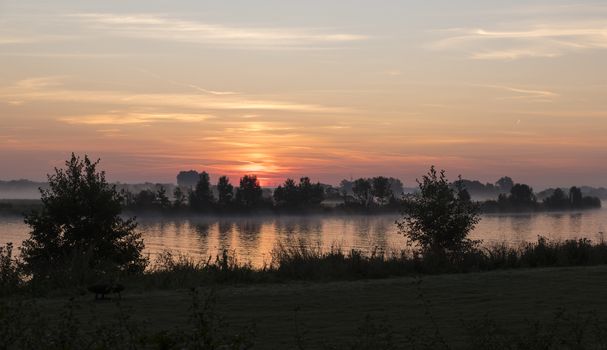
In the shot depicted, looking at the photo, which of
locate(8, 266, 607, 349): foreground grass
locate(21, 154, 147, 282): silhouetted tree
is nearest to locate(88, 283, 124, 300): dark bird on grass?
locate(8, 266, 607, 349): foreground grass

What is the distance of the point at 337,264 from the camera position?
64.0 ft

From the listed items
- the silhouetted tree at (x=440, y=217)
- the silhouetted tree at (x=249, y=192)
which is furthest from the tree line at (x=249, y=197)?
the silhouetted tree at (x=440, y=217)

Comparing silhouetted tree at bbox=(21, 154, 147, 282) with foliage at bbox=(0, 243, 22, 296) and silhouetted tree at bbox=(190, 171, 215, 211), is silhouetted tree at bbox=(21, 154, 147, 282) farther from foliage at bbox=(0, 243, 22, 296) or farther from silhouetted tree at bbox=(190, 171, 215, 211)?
silhouetted tree at bbox=(190, 171, 215, 211)

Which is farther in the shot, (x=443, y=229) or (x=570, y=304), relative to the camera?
(x=443, y=229)

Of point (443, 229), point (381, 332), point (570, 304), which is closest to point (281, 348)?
point (381, 332)

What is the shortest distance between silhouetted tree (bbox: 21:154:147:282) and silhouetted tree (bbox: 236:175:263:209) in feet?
300

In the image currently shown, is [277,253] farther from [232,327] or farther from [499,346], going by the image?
[499,346]

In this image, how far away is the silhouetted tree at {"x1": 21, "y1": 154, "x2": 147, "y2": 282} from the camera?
27.8 metres

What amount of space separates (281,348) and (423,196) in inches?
916

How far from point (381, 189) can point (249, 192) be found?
2614 cm

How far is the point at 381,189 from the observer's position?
130 metres

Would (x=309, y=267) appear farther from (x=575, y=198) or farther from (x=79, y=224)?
(x=575, y=198)

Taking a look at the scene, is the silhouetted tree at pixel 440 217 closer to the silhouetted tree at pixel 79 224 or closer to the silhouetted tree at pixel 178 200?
the silhouetted tree at pixel 79 224

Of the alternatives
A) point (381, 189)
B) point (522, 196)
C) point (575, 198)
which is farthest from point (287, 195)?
point (575, 198)
